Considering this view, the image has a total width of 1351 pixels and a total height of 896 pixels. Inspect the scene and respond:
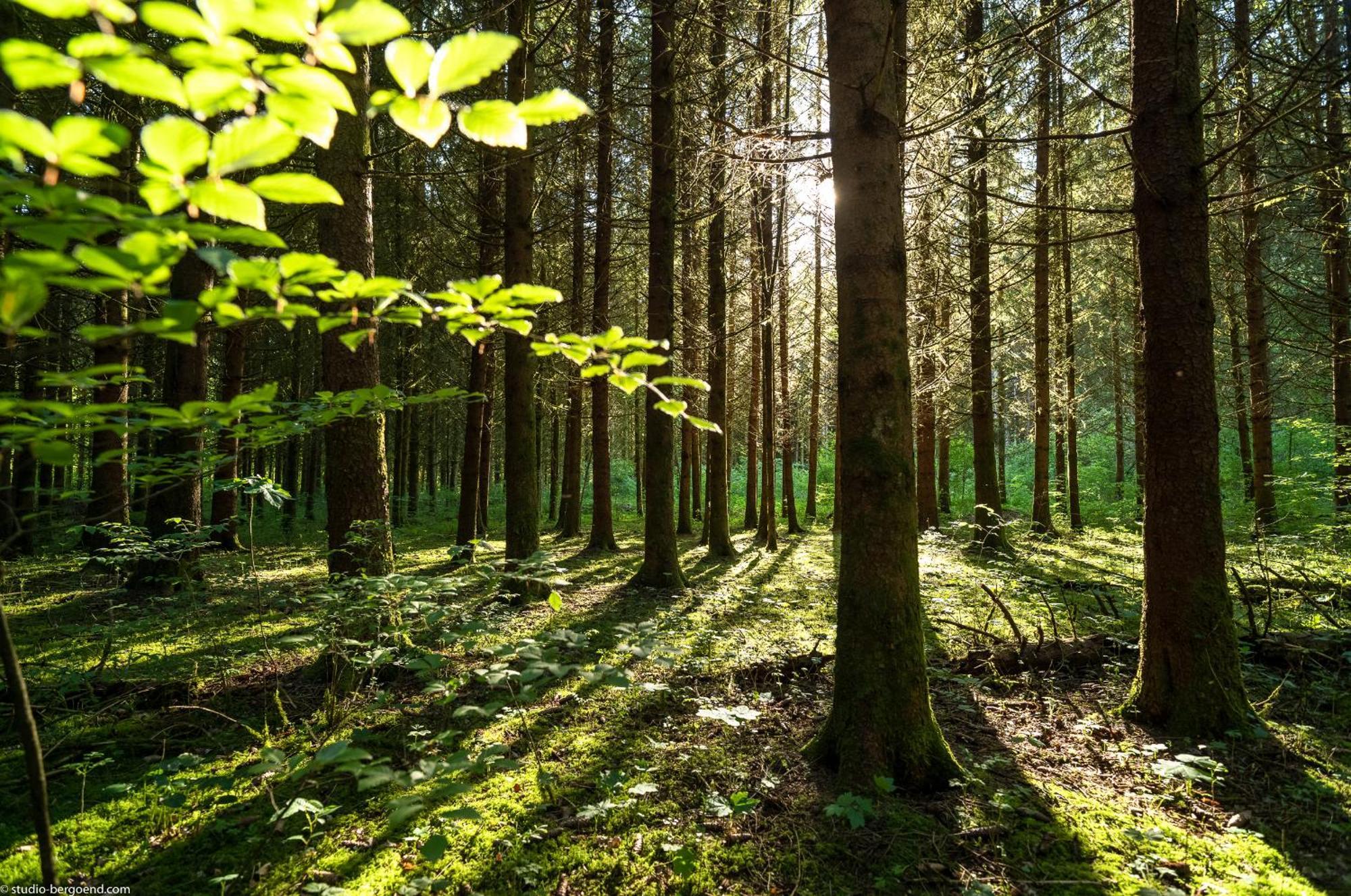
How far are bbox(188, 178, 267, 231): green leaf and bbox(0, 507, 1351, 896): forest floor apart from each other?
1479mm

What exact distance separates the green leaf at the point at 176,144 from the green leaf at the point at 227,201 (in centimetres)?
4

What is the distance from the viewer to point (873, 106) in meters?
3.16

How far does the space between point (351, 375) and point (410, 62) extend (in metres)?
A: 4.64

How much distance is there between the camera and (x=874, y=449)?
10.2ft

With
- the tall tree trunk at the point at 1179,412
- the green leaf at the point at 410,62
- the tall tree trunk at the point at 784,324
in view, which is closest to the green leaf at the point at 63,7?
the green leaf at the point at 410,62

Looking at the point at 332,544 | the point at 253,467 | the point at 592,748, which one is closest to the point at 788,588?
the point at 592,748

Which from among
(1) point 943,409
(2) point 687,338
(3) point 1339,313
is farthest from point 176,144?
(1) point 943,409

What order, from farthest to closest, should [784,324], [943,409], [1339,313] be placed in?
[943,409]
[784,324]
[1339,313]

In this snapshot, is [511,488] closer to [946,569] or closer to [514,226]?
[514,226]

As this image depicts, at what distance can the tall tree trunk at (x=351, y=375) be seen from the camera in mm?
4965

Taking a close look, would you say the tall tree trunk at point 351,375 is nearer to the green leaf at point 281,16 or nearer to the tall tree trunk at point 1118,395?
the green leaf at point 281,16

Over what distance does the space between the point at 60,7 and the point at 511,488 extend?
6.54 meters

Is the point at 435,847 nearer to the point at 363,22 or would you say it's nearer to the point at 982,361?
the point at 363,22

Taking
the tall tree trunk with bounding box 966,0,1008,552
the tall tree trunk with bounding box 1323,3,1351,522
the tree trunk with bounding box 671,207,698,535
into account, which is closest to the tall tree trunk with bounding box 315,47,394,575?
the tree trunk with bounding box 671,207,698,535
